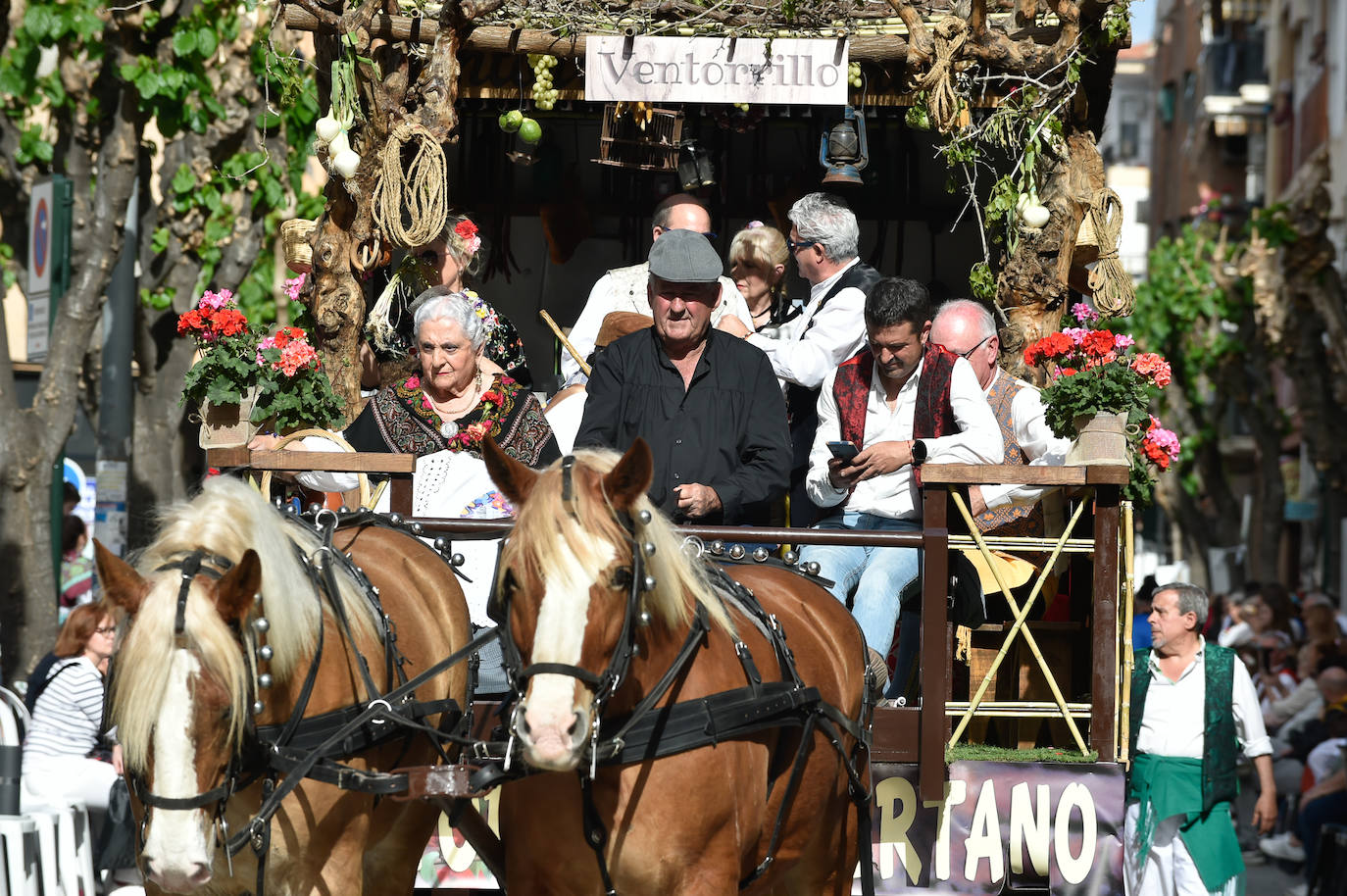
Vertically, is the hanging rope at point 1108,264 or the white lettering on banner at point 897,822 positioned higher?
the hanging rope at point 1108,264

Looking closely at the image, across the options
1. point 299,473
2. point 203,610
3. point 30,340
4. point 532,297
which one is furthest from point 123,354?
point 203,610

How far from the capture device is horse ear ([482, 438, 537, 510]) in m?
4.27

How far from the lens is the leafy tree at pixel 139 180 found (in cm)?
1045

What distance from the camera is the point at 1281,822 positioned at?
45.6 feet

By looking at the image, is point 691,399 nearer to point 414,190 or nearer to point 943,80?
point 414,190

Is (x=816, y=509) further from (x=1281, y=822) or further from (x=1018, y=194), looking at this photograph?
(x=1281, y=822)

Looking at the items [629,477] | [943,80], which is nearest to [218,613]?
[629,477]

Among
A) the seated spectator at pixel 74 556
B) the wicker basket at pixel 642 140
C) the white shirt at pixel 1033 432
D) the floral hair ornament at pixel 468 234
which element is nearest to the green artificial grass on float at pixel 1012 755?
the white shirt at pixel 1033 432

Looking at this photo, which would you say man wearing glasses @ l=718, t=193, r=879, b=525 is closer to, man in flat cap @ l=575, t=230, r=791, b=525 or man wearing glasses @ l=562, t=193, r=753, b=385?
man wearing glasses @ l=562, t=193, r=753, b=385

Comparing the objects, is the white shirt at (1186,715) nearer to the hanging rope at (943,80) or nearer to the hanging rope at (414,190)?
the hanging rope at (943,80)

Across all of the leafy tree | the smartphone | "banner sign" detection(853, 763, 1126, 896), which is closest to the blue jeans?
the smartphone

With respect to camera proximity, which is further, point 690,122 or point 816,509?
point 690,122

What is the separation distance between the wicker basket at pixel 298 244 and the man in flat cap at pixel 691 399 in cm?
246

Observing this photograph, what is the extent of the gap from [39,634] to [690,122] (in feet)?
16.3
